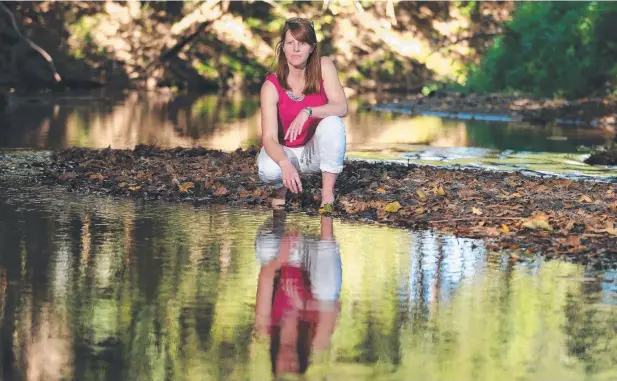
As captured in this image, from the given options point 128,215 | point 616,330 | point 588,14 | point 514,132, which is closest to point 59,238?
point 128,215

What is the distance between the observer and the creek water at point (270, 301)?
242 inches

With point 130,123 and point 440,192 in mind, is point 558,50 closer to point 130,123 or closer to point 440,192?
point 130,123

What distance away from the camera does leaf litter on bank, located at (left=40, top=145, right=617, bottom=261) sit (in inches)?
408

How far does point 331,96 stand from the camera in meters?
11.5

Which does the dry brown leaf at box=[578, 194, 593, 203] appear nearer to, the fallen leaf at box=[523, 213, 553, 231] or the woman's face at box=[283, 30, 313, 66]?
the fallen leaf at box=[523, 213, 553, 231]

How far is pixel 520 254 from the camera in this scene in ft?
31.2

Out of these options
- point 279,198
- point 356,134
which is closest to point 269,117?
point 279,198

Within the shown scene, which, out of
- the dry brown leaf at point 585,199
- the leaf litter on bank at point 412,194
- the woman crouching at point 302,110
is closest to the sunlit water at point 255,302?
the leaf litter on bank at point 412,194

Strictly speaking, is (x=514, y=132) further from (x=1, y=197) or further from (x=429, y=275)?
(x=429, y=275)

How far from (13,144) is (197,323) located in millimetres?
13034

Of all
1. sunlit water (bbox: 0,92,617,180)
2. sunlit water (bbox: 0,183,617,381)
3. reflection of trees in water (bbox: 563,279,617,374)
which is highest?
sunlit water (bbox: 0,92,617,180)

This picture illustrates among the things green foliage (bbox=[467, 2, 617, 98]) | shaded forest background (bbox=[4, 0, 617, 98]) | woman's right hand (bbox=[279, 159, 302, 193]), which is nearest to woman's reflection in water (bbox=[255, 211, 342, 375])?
woman's right hand (bbox=[279, 159, 302, 193])

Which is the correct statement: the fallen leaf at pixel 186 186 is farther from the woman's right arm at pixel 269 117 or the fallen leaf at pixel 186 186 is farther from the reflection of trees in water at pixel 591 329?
the reflection of trees in water at pixel 591 329

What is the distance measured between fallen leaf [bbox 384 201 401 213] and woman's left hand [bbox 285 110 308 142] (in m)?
1.14
